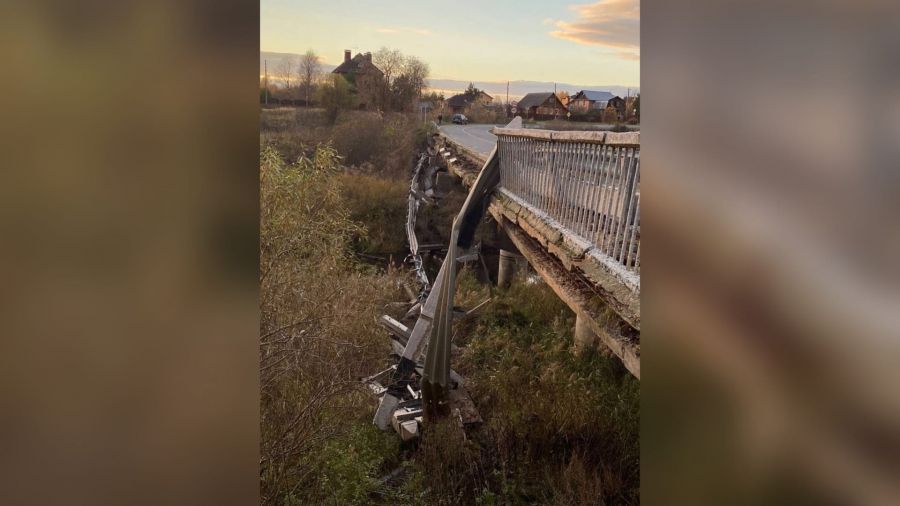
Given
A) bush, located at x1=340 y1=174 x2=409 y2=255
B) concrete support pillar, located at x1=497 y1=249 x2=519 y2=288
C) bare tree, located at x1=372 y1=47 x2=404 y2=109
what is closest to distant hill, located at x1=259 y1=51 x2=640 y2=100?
bare tree, located at x1=372 y1=47 x2=404 y2=109

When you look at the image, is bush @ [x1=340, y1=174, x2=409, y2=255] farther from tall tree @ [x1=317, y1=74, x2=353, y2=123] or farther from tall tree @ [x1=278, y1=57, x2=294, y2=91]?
tall tree @ [x1=278, y1=57, x2=294, y2=91]

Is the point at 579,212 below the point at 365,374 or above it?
above

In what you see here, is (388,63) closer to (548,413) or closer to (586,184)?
(586,184)

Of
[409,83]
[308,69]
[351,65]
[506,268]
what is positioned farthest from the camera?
[506,268]

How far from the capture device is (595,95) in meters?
2.86

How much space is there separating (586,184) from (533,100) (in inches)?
27.2

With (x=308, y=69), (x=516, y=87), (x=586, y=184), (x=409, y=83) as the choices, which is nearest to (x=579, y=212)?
(x=586, y=184)

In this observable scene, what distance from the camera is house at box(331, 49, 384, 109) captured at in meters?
2.58

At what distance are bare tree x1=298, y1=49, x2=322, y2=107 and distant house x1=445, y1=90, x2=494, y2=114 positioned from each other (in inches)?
21.8

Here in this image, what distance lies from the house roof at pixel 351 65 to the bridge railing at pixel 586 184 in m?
0.68

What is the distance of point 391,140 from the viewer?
280 cm
